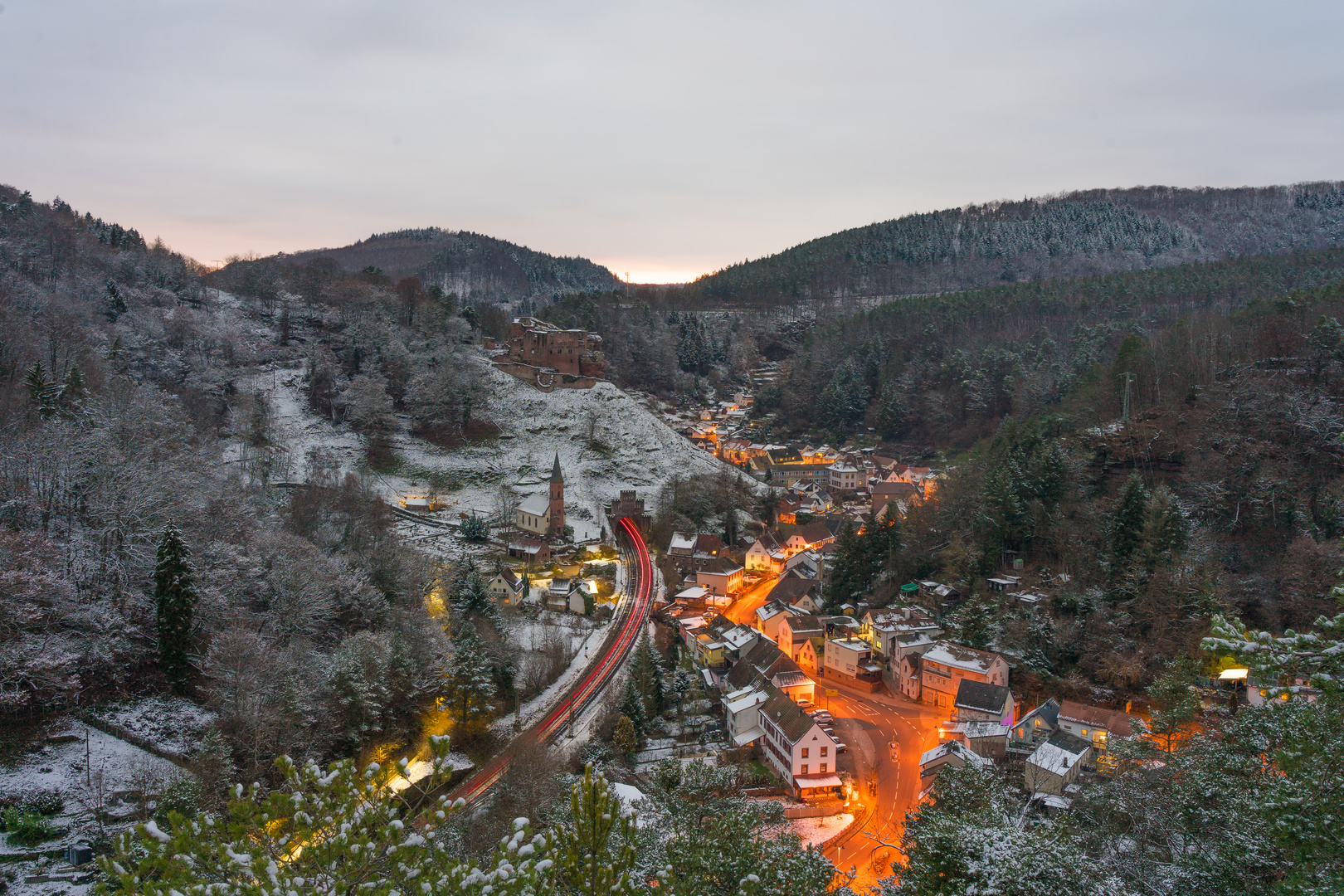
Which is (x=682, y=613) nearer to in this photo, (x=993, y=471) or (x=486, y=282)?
(x=993, y=471)

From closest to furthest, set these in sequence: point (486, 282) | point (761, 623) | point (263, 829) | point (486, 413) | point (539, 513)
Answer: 1. point (263, 829)
2. point (761, 623)
3. point (539, 513)
4. point (486, 413)
5. point (486, 282)

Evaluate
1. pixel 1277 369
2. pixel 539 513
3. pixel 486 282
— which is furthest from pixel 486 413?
pixel 486 282

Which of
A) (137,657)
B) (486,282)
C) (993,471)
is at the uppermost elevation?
(486,282)

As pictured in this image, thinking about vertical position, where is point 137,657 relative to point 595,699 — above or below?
above

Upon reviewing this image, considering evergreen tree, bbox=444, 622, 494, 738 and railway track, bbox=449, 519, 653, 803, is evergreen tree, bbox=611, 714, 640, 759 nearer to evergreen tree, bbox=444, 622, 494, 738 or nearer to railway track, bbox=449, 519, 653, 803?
railway track, bbox=449, 519, 653, 803

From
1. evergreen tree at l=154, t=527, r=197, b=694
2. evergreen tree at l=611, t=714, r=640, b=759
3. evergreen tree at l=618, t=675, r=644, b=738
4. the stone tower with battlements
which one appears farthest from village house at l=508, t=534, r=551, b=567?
evergreen tree at l=154, t=527, r=197, b=694

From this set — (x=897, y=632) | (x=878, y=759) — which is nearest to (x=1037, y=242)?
(x=897, y=632)

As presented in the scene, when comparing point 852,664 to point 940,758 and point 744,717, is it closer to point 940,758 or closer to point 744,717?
point 744,717
